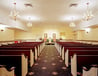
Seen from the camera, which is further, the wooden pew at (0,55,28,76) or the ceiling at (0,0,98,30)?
the ceiling at (0,0,98,30)

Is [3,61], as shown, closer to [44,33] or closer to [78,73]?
[78,73]

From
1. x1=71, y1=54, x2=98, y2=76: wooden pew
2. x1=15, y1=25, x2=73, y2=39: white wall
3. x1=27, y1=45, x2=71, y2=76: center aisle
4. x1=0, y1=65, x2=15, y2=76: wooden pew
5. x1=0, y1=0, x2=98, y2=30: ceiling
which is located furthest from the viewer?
x1=15, y1=25, x2=73, y2=39: white wall

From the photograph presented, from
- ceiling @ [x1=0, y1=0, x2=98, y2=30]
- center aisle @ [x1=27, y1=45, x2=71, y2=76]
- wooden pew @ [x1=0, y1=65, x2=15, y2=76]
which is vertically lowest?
center aisle @ [x1=27, y1=45, x2=71, y2=76]

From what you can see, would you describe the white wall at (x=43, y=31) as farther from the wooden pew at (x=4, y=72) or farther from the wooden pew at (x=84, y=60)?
the wooden pew at (x=4, y=72)

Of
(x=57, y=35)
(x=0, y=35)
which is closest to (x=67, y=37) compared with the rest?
(x=57, y=35)

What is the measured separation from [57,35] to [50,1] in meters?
11.4

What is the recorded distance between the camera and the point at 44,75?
3.07 metres

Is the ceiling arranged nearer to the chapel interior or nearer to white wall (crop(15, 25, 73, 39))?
the chapel interior

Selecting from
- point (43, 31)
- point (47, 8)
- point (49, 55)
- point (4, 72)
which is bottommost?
point (49, 55)

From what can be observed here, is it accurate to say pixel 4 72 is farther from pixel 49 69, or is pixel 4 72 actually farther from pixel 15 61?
pixel 49 69

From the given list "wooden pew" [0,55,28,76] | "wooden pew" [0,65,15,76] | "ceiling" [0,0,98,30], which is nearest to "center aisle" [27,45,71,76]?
"wooden pew" [0,55,28,76]

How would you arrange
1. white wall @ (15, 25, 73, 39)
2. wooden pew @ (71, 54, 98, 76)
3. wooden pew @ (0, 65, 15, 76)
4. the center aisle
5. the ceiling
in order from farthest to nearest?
white wall @ (15, 25, 73, 39) < the ceiling < the center aisle < wooden pew @ (71, 54, 98, 76) < wooden pew @ (0, 65, 15, 76)

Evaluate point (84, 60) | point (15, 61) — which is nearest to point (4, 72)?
point (15, 61)

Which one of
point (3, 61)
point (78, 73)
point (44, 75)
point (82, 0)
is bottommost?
point (44, 75)
